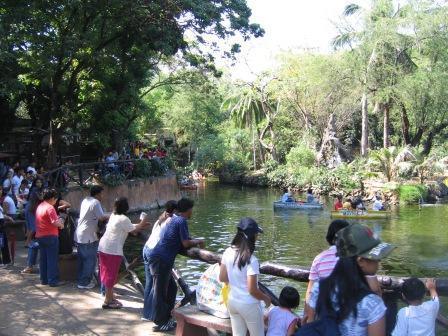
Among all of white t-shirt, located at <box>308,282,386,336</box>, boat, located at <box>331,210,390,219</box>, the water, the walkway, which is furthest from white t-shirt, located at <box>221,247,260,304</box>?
boat, located at <box>331,210,390,219</box>

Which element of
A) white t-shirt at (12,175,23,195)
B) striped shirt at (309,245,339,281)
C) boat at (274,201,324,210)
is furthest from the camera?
boat at (274,201,324,210)

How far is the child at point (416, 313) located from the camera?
3.68m

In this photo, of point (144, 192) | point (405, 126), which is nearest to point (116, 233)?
point (144, 192)

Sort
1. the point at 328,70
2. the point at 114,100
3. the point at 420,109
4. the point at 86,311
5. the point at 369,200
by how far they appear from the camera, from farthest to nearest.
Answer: the point at 328,70, the point at 420,109, the point at 369,200, the point at 114,100, the point at 86,311

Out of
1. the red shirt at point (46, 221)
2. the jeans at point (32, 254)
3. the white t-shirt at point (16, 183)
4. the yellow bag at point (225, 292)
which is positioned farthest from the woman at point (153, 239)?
the white t-shirt at point (16, 183)

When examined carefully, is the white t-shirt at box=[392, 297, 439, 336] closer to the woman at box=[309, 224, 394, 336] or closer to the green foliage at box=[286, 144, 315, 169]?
the woman at box=[309, 224, 394, 336]

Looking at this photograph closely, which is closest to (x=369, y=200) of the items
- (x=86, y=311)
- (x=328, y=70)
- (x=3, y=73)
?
(x=328, y=70)

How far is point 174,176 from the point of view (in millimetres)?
30734

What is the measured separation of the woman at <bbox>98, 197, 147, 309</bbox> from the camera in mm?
6711

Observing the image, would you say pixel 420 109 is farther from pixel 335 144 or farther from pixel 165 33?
pixel 165 33

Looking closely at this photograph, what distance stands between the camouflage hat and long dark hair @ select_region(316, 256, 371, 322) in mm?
41

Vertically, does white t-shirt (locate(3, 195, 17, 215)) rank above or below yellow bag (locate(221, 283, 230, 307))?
above

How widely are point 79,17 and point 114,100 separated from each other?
554 centimetres

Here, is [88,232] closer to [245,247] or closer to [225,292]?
[225,292]
